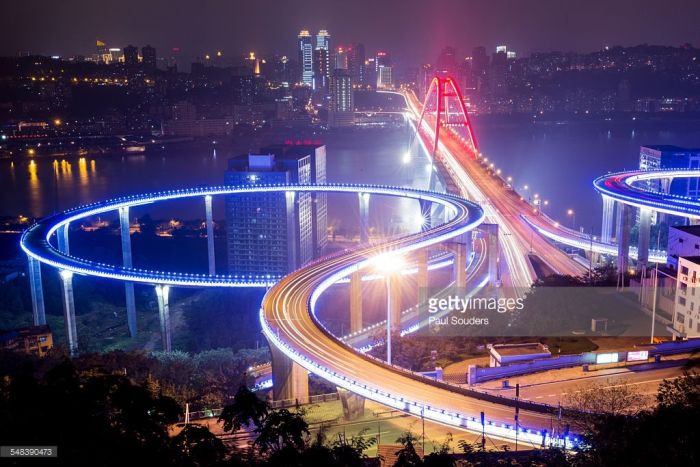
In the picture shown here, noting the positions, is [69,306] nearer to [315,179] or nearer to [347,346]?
[347,346]

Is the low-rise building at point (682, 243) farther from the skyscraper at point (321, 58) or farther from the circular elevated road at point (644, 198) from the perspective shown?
the skyscraper at point (321, 58)

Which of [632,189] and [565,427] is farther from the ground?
[632,189]

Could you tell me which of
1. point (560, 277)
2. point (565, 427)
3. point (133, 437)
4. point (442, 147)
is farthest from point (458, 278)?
point (442, 147)

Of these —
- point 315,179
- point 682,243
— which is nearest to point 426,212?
point 315,179

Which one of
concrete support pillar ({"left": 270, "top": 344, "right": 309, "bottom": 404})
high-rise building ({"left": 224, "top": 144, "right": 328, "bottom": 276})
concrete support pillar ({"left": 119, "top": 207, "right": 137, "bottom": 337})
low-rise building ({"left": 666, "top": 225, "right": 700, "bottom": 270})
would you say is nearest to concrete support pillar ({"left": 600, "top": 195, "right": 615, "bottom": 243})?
low-rise building ({"left": 666, "top": 225, "right": 700, "bottom": 270})

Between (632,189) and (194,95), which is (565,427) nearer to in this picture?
(632,189)

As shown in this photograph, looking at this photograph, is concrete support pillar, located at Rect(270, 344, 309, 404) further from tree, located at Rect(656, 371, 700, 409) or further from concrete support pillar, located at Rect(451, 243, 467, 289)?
concrete support pillar, located at Rect(451, 243, 467, 289)
